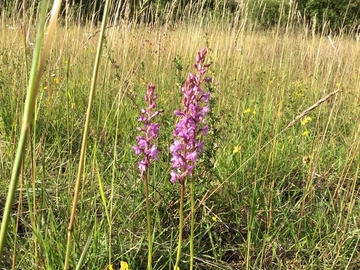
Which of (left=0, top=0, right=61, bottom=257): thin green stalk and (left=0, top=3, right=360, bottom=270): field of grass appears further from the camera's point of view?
(left=0, top=3, right=360, bottom=270): field of grass

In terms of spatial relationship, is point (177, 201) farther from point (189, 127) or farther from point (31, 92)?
point (31, 92)

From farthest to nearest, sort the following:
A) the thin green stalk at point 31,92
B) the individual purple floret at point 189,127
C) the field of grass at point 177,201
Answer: the field of grass at point 177,201 → the individual purple floret at point 189,127 → the thin green stalk at point 31,92

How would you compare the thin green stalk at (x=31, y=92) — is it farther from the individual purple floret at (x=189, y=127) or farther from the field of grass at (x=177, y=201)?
the field of grass at (x=177, y=201)

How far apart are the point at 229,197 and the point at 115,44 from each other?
7.16 ft

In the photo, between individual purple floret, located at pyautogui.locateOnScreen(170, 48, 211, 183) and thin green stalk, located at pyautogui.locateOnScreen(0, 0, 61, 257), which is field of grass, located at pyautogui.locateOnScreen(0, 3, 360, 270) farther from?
thin green stalk, located at pyautogui.locateOnScreen(0, 0, 61, 257)

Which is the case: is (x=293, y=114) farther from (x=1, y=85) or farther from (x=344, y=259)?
(x=1, y=85)

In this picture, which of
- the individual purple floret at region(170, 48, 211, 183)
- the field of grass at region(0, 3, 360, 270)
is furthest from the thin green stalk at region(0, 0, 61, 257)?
the field of grass at region(0, 3, 360, 270)

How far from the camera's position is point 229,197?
1.50m

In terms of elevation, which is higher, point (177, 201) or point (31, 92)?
point (31, 92)

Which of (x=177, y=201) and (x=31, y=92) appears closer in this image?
(x=31, y=92)

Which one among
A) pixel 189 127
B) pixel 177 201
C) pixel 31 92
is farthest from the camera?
pixel 177 201

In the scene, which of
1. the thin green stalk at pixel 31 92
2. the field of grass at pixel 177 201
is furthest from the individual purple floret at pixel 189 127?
the thin green stalk at pixel 31 92

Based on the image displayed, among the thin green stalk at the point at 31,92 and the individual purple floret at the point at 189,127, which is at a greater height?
the thin green stalk at the point at 31,92

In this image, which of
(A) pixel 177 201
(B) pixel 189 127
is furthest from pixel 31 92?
(A) pixel 177 201
